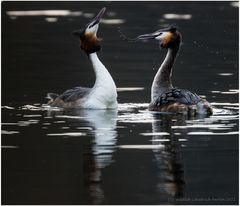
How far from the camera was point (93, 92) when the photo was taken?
17344mm

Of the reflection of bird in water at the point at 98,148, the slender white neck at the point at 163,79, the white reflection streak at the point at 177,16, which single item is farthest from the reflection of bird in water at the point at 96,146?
the white reflection streak at the point at 177,16

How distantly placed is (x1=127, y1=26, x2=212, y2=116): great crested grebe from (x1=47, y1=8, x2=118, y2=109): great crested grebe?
699 millimetres

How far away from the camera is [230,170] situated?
12617mm

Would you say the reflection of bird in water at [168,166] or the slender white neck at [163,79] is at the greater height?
the slender white neck at [163,79]

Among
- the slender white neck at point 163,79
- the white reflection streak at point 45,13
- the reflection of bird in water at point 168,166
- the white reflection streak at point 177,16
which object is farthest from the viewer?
the white reflection streak at point 45,13

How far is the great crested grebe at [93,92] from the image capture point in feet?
56.6

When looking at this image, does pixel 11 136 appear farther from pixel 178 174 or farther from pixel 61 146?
pixel 178 174

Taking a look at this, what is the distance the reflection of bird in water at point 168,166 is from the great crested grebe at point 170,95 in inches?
35.7

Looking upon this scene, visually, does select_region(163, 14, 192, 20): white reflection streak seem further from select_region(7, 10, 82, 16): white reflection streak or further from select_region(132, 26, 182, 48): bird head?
select_region(132, 26, 182, 48): bird head

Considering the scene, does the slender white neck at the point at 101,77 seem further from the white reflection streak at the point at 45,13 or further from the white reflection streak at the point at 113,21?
the white reflection streak at the point at 45,13

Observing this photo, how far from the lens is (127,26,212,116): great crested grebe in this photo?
1652 cm

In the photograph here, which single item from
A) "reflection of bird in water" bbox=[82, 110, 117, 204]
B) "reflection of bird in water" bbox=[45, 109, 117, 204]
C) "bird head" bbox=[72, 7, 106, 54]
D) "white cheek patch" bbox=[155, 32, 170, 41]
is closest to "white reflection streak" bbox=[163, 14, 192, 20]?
"white cheek patch" bbox=[155, 32, 170, 41]

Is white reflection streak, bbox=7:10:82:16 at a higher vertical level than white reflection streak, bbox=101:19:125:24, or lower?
higher

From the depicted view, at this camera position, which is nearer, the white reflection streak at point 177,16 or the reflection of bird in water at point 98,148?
the reflection of bird in water at point 98,148
